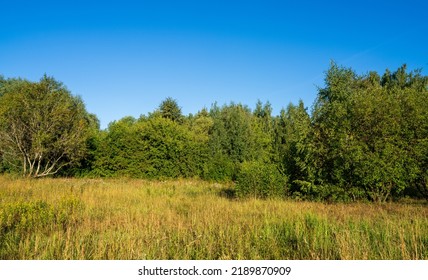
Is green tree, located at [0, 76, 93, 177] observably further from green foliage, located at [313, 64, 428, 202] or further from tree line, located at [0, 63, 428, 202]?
green foliage, located at [313, 64, 428, 202]

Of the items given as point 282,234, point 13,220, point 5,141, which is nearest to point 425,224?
point 282,234

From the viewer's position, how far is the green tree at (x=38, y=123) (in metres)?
20.5

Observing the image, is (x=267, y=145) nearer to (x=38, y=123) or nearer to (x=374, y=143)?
Answer: (x=38, y=123)

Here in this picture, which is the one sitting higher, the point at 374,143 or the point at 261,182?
the point at 374,143

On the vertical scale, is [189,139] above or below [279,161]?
above

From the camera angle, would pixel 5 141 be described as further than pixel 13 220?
Yes

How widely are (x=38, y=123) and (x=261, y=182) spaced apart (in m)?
17.4

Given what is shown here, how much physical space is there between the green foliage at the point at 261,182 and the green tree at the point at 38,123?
15.2 m

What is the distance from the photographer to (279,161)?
14.0 meters

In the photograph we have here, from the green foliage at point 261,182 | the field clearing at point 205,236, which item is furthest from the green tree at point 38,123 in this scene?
the green foliage at point 261,182

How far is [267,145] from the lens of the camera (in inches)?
1688

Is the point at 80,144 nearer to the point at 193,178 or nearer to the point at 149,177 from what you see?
the point at 149,177

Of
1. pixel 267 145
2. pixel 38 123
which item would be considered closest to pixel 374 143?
pixel 38 123

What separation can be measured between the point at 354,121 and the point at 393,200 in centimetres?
418
